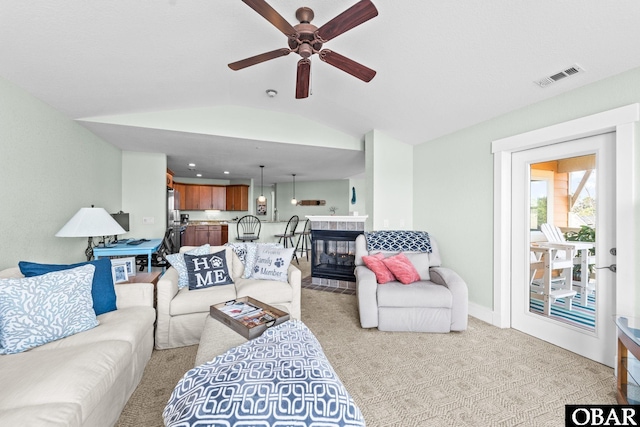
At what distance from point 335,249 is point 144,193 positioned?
357cm

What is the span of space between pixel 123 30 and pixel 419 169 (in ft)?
12.3

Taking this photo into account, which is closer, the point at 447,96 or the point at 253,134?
the point at 447,96

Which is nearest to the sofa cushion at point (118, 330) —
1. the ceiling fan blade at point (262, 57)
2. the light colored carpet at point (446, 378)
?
the light colored carpet at point (446, 378)

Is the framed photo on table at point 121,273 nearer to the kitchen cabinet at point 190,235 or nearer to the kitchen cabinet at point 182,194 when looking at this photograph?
the kitchen cabinet at point 190,235

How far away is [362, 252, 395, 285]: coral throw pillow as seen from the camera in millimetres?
2916

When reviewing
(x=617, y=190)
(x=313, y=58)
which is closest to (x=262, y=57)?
(x=313, y=58)

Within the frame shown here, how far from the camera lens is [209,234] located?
288 inches

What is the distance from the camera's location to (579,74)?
7.03ft

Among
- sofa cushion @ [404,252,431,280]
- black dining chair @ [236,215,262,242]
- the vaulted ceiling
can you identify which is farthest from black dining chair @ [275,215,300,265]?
sofa cushion @ [404,252,431,280]

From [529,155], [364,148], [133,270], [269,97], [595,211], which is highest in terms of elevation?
[269,97]

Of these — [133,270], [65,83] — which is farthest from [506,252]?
[65,83]

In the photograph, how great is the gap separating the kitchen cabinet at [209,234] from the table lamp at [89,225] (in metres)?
4.60

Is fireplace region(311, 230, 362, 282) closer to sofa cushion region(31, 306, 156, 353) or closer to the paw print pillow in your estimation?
the paw print pillow

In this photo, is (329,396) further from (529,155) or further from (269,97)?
(269,97)
